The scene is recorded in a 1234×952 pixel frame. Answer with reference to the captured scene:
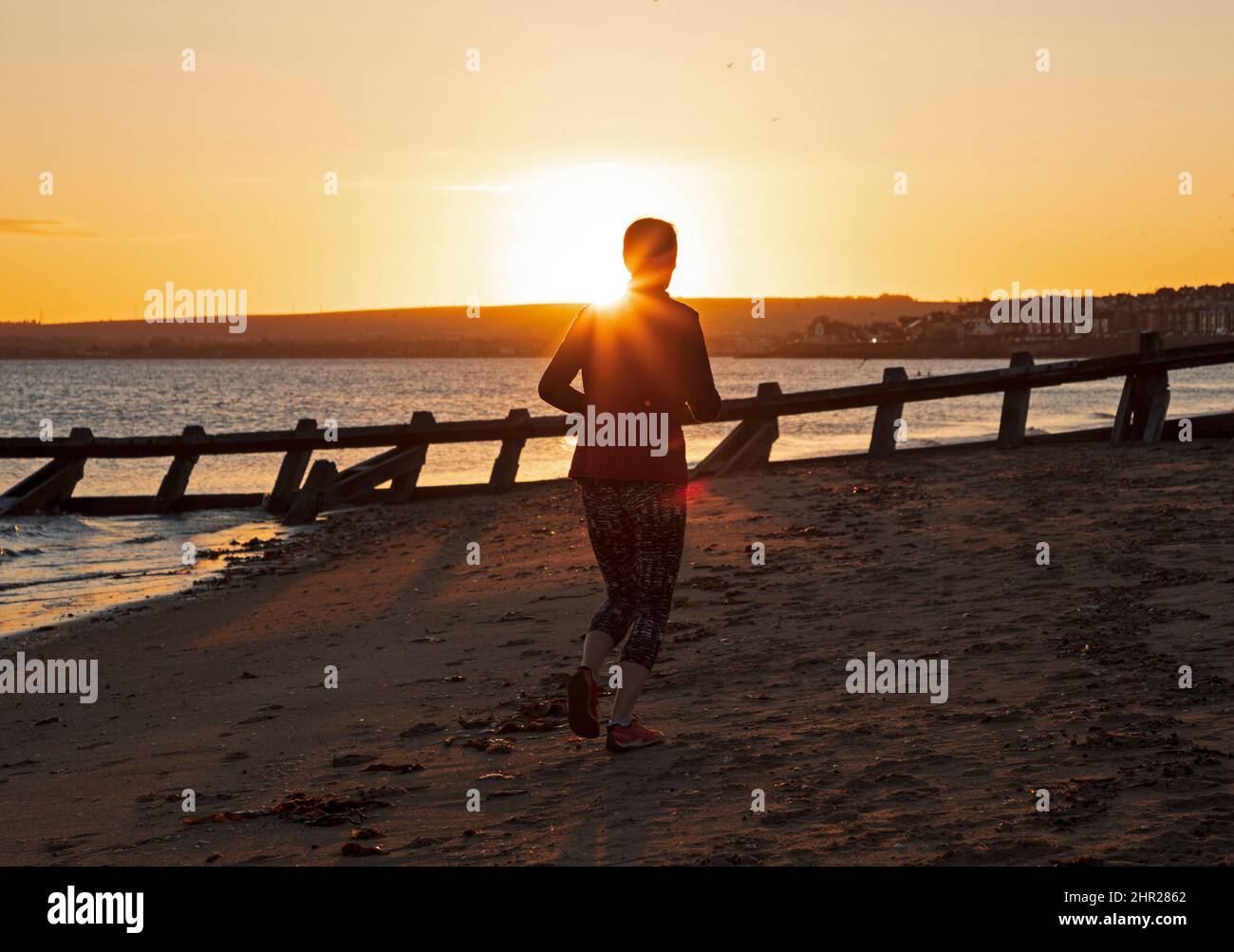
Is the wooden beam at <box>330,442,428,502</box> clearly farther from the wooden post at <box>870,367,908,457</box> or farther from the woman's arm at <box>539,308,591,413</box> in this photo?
the woman's arm at <box>539,308,591,413</box>

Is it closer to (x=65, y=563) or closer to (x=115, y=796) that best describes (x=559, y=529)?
(x=65, y=563)

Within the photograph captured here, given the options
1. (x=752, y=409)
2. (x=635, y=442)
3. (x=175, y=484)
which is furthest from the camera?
(x=175, y=484)

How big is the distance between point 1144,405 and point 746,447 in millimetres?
4219

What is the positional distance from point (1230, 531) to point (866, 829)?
5.64 meters

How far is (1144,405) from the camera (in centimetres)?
1433

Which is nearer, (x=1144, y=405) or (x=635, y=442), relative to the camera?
(x=635, y=442)

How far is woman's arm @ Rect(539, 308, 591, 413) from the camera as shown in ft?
18.2

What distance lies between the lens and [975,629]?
700 centimetres

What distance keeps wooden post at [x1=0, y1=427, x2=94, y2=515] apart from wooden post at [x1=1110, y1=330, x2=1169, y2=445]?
1241 centimetres

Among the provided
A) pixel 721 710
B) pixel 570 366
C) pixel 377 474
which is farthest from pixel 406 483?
pixel 570 366

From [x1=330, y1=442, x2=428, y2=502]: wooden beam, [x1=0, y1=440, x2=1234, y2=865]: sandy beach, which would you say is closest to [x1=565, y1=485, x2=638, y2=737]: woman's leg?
[x1=0, y1=440, x2=1234, y2=865]: sandy beach

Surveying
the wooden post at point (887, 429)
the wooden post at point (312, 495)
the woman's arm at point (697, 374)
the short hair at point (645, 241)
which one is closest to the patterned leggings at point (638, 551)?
the woman's arm at point (697, 374)

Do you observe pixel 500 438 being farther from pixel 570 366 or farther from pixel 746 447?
pixel 570 366
